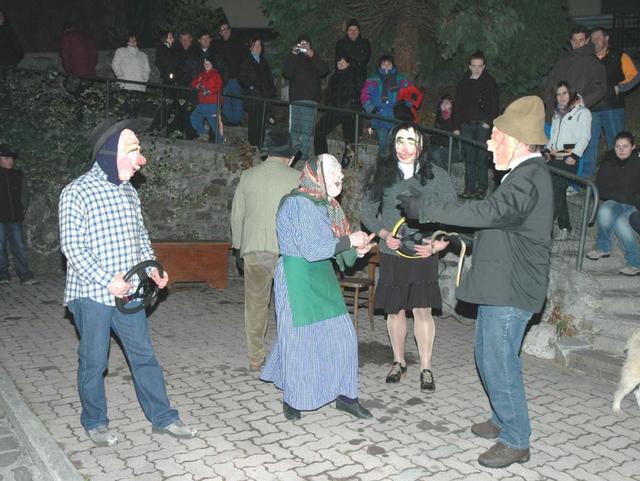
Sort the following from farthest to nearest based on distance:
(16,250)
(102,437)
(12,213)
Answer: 1. (16,250)
2. (12,213)
3. (102,437)

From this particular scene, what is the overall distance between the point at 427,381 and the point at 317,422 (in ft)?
3.95

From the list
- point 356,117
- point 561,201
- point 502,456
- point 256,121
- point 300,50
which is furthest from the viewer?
point 256,121

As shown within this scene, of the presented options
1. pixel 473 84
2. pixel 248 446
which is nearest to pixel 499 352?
pixel 248 446

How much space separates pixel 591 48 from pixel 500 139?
6.28 m

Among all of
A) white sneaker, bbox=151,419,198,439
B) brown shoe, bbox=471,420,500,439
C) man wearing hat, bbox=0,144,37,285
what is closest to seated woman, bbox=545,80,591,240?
brown shoe, bbox=471,420,500,439

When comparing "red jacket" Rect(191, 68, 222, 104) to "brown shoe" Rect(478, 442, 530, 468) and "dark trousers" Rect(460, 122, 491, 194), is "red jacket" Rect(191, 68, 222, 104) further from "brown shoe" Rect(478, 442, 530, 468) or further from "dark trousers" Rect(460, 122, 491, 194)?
"brown shoe" Rect(478, 442, 530, 468)

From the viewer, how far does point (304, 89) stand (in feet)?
38.7

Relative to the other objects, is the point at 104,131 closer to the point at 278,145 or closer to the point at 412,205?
the point at 278,145

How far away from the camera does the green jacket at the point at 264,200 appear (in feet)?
21.4

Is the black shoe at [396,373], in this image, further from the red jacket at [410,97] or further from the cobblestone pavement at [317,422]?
the red jacket at [410,97]

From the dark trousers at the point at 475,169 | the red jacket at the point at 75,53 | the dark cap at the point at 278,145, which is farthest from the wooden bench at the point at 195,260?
the red jacket at the point at 75,53

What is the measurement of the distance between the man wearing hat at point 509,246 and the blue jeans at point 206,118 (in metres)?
8.57

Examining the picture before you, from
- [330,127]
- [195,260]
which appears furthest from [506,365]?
[330,127]

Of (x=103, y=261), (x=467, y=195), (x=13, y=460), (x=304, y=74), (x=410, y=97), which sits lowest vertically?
(x=13, y=460)
